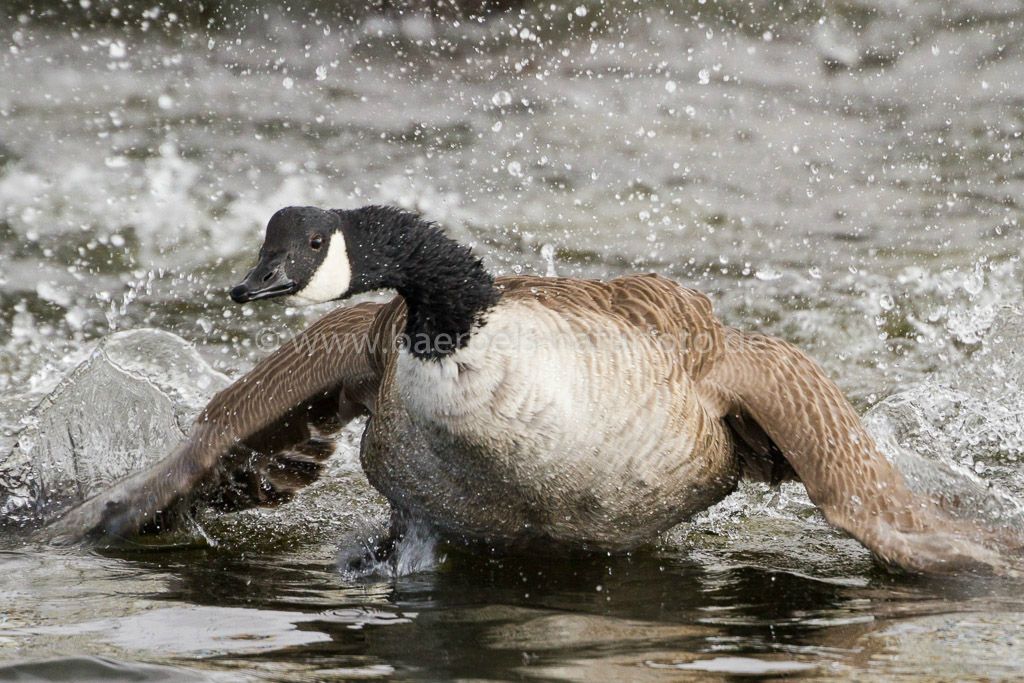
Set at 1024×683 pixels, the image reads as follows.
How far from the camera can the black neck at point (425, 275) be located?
4492 mm

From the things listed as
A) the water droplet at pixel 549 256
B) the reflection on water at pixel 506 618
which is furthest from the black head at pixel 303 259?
the water droplet at pixel 549 256

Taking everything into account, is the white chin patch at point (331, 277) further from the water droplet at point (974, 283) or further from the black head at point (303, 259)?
the water droplet at point (974, 283)

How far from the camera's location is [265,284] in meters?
4.26

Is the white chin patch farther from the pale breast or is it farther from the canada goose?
the pale breast

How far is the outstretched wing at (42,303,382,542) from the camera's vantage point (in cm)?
589

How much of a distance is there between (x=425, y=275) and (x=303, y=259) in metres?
0.44

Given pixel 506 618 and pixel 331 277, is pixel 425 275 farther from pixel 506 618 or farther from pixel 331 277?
pixel 506 618

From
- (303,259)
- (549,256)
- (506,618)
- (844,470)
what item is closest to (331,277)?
(303,259)

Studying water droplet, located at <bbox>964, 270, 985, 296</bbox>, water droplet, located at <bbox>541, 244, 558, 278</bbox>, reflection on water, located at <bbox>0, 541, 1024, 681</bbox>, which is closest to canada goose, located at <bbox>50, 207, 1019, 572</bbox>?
reflection on water, located at <bbox>0, 541, 1024, 681</bbox>

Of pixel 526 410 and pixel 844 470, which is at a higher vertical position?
pixel 526 410

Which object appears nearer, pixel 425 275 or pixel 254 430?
pixel 425 275

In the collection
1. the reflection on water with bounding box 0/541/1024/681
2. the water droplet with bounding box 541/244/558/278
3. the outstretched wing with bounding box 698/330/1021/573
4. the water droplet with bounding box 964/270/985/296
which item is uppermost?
the water droplet with bounding box 541/244/558/278

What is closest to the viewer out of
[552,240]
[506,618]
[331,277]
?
[331,277]

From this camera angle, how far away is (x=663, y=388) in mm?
4938
